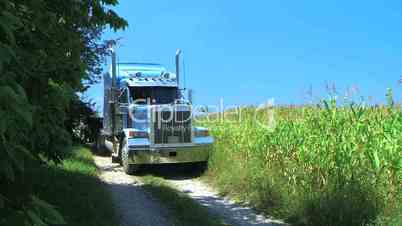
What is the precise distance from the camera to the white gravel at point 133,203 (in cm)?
834

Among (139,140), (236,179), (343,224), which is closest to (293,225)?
(343,224)

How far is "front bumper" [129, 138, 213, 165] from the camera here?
14195mm

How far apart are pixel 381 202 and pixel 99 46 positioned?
1449 centimetres

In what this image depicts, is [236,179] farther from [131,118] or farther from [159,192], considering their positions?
[131,118]

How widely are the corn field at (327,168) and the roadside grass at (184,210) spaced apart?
117 centimetres

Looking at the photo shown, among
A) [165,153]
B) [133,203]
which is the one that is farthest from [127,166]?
[133,203]

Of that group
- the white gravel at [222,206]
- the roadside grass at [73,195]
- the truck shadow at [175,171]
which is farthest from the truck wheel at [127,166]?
the roadside grass at [73,195]

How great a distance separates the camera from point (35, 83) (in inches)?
195

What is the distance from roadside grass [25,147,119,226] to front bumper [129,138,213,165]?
2.40m

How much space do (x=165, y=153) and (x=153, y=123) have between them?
2.94ft

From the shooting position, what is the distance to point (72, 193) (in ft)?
29.8

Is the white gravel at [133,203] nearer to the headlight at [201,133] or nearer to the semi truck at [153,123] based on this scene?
the semi truck at [153,123]

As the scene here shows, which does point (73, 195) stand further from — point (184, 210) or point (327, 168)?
point (327, 168)

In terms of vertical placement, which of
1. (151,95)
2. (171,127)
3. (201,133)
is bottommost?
(201,133)
